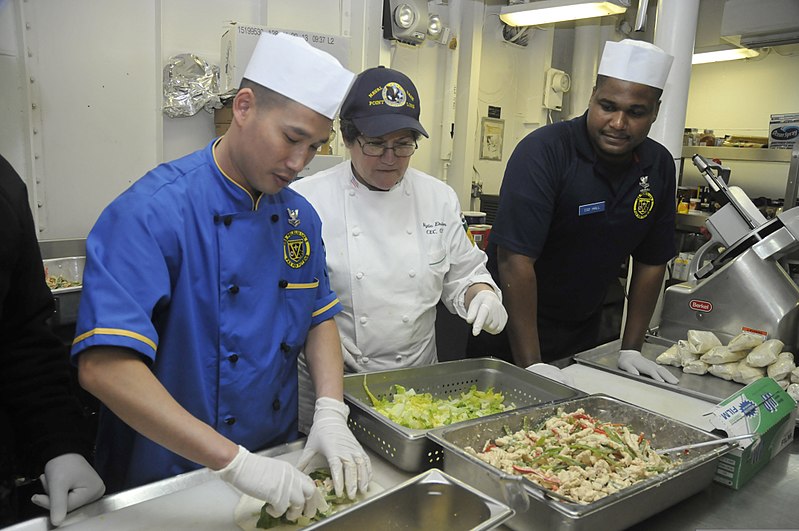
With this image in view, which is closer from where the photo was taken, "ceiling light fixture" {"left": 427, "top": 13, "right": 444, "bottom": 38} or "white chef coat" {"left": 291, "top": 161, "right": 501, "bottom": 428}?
"white chef coat" {"left": 291, "top": 161, "right": 501, "bottom": 428}

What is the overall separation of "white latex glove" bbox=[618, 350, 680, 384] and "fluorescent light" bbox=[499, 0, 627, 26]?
2578 millimetres

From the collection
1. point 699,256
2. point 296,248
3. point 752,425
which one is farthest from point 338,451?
point 699,256

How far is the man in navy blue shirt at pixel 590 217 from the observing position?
2.29 meters

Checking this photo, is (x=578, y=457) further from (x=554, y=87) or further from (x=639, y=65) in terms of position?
(x=554, y=87)

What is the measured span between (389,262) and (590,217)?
893 mm

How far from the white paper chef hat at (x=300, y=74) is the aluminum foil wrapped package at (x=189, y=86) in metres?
2.43

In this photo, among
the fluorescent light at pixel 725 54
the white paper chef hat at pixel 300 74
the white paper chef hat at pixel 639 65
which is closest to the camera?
the white paper chef hat at pixel 300 74

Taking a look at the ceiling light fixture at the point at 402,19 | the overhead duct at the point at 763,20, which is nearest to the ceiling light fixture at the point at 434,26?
the ceiling light fixture at the point at 402,19

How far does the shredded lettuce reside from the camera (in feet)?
5.13

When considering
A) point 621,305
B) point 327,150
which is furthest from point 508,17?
point 621,305

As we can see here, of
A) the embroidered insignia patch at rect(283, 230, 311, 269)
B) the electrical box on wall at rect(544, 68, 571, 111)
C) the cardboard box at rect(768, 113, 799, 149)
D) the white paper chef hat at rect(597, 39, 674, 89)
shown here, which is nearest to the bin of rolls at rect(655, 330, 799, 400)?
the white paper chef hat at rect(597, 39, 674, 89)

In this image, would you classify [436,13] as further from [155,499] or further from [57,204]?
[155,499]

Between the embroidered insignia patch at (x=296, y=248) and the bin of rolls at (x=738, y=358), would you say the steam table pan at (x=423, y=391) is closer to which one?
the embroidered insignia patch at (x=296, y=248)

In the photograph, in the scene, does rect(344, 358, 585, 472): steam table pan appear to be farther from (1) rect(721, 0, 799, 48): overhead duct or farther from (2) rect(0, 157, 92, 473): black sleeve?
(1) rect(721, 0, 799, 48): overhead duct
